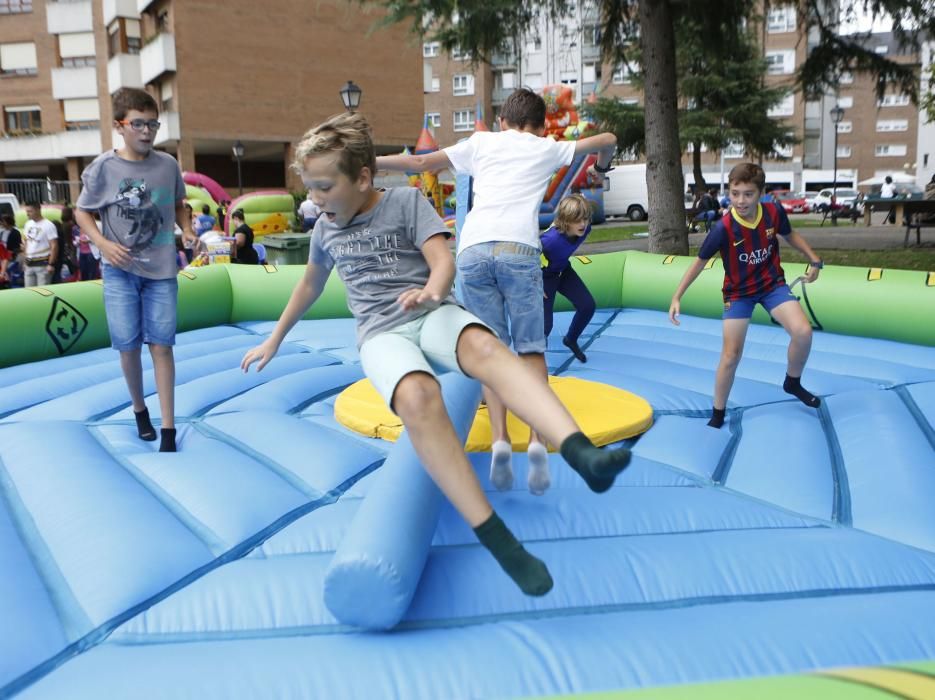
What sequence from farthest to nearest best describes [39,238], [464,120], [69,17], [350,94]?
[464,120] → [69,17] → [350,94] → [39,238]

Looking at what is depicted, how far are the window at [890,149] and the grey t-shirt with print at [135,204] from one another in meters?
55.1

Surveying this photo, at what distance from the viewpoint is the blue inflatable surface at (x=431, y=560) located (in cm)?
171

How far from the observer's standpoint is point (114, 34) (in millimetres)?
28547

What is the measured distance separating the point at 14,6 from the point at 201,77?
11583mm

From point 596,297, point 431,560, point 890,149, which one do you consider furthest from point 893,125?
point 431,560

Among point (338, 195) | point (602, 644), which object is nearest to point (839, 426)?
point (602, 644)

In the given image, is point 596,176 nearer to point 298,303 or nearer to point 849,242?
point 298,303

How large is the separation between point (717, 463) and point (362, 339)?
155 centimetres

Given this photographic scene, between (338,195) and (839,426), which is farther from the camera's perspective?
(839,426)

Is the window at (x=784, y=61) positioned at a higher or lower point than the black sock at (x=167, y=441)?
higher

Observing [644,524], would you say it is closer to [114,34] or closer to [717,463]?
[717,463]

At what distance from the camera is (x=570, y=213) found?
14.6 ft

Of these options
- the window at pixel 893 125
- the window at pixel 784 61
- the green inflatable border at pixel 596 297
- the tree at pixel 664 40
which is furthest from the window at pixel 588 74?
the green inflatable border at pixel 596 297

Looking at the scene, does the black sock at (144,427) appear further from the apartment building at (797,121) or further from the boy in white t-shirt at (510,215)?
the apartment building at (797,121)
